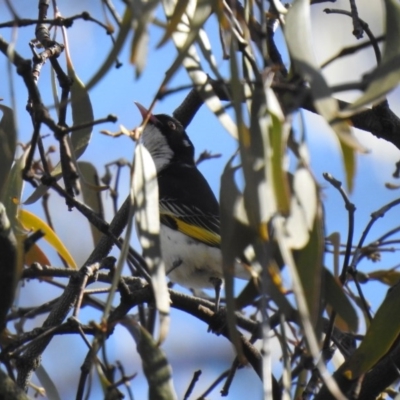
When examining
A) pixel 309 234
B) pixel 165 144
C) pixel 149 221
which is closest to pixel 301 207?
pixel 309 234

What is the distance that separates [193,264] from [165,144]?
4.26ft

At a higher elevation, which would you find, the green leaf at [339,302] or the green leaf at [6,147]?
the green leaf at [6,147]

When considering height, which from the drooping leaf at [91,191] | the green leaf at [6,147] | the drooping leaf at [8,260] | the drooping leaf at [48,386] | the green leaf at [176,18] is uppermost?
the drooping leaf at [91,191]

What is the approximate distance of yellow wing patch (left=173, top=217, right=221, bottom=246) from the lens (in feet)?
11.0

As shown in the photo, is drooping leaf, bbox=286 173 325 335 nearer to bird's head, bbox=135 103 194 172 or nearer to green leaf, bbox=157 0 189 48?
green leaf, bbox=157 0 189 48

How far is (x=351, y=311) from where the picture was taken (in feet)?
4.52

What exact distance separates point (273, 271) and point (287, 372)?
144 mm

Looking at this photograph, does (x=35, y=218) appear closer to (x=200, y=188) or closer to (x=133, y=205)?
(x=133, y=205)

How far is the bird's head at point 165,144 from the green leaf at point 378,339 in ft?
8.99

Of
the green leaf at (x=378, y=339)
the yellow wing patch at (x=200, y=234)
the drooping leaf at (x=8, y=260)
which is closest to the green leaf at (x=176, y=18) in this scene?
the drooping leaf at (x=8, y=260)

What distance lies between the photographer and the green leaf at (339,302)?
1.37 m

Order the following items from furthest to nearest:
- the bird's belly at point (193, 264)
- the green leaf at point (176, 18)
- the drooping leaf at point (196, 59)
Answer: the bird's belly at point (193, 264) → the drooping leaf at point (196, 59) → the green leaf at point (176, 18)

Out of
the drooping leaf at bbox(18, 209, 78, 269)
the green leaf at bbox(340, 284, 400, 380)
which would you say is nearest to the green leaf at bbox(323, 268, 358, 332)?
the green leaf at bbox(340, 284, 400, 380)

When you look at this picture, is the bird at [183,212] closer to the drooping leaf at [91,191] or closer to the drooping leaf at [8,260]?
the drooping leaf at [91,191]
